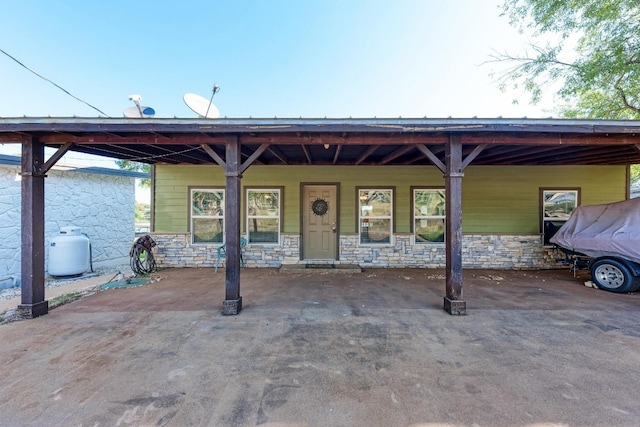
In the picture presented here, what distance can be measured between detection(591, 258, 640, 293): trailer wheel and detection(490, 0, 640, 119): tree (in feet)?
20.3

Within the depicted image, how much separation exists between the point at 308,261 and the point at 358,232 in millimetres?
1444

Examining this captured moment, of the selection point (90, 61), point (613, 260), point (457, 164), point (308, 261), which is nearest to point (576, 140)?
point (457, 164)

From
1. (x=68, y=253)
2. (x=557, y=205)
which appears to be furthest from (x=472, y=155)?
(x=68, y=253)

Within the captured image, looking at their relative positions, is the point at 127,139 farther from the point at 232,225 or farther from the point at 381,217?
the point at 381,217

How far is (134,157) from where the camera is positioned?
5621 millimetres

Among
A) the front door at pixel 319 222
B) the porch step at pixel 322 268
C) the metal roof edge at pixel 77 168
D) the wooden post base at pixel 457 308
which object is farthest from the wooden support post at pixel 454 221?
the metal roof edge at pixel 77 168

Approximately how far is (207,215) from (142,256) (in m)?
1.81

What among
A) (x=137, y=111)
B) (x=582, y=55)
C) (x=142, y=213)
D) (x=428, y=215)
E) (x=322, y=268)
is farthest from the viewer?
(x=142, y=213)

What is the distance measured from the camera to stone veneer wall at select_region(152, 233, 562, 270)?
6.91 m

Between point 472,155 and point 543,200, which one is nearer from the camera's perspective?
point 472,155

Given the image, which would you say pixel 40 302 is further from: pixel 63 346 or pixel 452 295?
pixel 452 295

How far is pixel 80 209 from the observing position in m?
7.09

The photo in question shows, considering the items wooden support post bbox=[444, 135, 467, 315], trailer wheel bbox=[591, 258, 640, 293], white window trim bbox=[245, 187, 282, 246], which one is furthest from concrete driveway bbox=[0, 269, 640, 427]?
white window trim bbox=[245, 187, 282, 246]

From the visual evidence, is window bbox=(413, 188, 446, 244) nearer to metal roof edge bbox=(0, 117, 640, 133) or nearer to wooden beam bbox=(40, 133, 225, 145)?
metal roof edge bbox=(0, 117, 640, 133)
